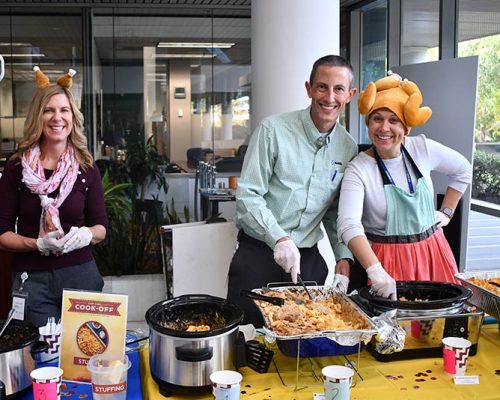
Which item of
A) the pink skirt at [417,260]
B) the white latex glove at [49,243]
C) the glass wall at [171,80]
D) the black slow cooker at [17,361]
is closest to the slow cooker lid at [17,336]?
the black slow cooker at [17,361]

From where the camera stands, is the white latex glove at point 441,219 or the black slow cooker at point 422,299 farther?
the white latex glove at point 441,219

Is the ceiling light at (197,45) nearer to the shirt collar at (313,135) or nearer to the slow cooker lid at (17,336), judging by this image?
the shirt collar at (313,135)

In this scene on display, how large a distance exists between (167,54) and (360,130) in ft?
7.22

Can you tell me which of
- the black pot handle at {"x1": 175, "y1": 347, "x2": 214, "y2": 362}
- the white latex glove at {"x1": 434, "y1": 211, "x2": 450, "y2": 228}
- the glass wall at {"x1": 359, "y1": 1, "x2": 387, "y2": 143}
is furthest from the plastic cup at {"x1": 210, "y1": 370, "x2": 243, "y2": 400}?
the glass wall at {"x1": 359, "y1": 1, "x2": 387, "y2": 143}

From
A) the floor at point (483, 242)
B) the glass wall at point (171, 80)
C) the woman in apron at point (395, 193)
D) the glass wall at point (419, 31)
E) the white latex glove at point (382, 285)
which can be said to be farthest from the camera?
the glass wall at point (171, 80)

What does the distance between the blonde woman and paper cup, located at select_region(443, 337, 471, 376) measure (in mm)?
1280

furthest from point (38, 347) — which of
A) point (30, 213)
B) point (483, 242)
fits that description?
point (483, 242)

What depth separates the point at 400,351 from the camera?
1.74m

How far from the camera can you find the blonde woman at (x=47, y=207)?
7.24ft

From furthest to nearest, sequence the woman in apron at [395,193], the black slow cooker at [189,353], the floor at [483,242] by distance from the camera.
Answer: the floor at [483,242] → the woman in apron at [395,193] → the black slow cooker at [189,353]

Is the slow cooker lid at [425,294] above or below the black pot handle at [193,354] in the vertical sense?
above

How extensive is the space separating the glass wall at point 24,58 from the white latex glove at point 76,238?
4.48 m

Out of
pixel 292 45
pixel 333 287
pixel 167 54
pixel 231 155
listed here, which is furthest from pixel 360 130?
pixel 333 287

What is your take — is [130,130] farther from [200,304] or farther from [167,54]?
[200,304]
